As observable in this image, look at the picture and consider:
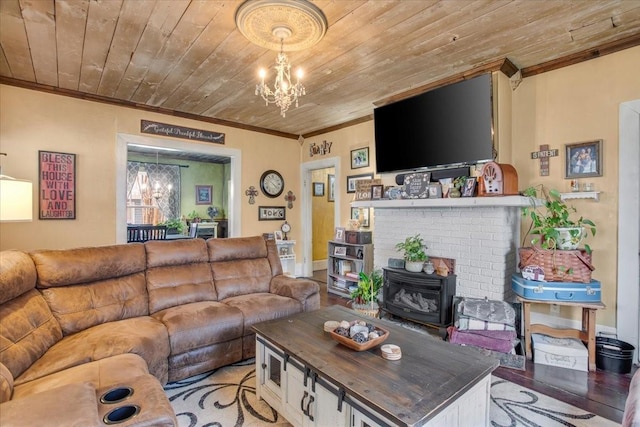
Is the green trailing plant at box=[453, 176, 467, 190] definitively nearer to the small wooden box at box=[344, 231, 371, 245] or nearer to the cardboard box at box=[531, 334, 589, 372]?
the cardboard box at box=[531, 334, 589, 372]

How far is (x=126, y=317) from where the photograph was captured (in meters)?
2.51

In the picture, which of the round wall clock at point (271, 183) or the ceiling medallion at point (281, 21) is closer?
the ceiling medallion at point (281, 21)

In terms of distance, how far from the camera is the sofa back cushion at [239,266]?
10.4 ft

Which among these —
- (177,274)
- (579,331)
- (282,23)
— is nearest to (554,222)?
(579,331)

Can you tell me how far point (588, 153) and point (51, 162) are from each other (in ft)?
18.7

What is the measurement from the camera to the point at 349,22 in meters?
2.42

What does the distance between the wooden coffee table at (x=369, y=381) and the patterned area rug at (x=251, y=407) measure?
5.0 inches

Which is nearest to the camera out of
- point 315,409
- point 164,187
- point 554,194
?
point 315,409

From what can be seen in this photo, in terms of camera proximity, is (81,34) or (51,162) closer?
(81,34)

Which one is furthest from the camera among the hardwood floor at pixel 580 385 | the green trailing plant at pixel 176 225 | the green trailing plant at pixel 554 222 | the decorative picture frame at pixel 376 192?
the green trailing plant at pixel 176 225

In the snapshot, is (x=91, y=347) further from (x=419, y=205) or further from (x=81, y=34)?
(x=419, y=205)

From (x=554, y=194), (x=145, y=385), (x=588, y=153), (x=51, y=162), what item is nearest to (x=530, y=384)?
(x=554, y=194)

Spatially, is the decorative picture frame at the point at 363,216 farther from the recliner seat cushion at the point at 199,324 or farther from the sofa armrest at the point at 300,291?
the recliner seat cushion at the point at 199,324

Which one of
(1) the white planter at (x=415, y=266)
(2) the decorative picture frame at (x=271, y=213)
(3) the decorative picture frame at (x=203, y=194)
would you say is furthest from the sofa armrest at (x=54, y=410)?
(3) the decorative picture frame at (x=203, y=194)
